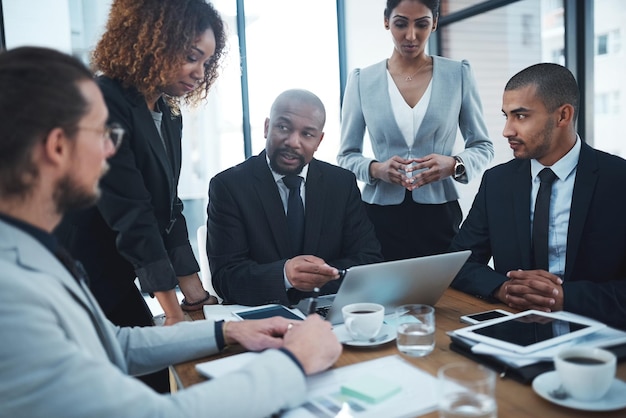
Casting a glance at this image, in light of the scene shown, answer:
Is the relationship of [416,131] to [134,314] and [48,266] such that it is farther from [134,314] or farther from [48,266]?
[48,266]

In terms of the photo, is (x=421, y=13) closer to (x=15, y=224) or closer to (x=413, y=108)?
(x=413, y=108)

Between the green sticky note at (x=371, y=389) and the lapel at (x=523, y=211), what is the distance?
105 cm

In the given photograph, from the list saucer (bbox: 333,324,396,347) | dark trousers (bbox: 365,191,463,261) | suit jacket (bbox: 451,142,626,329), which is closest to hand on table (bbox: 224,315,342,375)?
saucer (bbox: 333,324,396,347)

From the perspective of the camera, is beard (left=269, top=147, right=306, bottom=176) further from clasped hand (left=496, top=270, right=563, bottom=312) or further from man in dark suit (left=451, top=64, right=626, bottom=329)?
clasped hand (left=496, top=270, right=563, bottom=312)

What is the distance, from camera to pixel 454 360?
4.12ft

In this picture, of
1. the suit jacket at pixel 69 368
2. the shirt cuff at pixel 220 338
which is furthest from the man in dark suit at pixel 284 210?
the suit jacket at pixel 69 368

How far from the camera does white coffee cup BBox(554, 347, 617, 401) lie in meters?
0.97

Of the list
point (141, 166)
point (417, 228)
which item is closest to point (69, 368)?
point (141, 166)

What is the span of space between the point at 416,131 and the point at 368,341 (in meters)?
1.40

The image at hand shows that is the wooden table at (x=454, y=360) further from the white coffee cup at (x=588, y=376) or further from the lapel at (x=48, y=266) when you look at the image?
the lapel at (x=48, y=266)

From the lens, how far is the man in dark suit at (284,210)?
2035mm

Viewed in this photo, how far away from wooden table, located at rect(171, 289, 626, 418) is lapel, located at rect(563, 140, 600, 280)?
38 cm

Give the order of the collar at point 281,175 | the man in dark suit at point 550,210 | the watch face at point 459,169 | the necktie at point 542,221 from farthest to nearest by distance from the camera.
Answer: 1. the watch face at point 459,169
2. the collar at point 281,175
3. the necktie at point 542,221
4. the man in dark suit at point 550,210

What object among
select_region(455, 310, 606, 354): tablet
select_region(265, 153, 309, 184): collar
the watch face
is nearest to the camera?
select_region(455, 310, 606, 354): tablet
